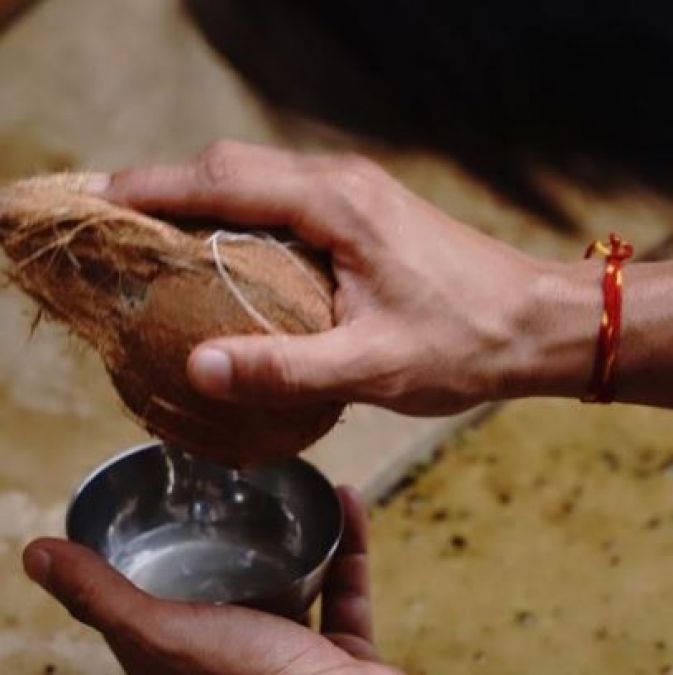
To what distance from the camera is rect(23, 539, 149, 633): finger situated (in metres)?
1.17

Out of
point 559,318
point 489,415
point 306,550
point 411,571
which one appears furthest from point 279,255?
point 489,415

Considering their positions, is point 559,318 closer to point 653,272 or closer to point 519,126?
point 653,272

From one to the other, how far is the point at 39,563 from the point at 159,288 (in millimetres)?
242

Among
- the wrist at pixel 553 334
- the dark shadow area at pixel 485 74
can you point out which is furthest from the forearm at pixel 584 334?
the dark shadow area at pixel 485 74

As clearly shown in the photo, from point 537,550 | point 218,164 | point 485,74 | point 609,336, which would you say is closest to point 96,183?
point 218,164

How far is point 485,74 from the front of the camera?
2.44 meters

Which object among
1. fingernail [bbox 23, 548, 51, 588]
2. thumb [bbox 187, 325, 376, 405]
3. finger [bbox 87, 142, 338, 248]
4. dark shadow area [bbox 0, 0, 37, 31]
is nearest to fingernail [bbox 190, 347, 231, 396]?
thumb [bbox 187, 325, 376, 405]

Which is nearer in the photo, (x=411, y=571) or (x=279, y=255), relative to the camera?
(x=279, y=255)

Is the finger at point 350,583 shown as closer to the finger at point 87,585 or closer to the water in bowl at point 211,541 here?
the water in bowl at point 211,541

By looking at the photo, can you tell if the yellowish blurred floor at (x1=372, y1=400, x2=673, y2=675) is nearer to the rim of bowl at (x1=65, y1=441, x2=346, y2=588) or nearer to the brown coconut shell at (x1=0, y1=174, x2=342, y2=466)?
the rim of bowl at (x1=65, y1=441, x2=346, y2=588)

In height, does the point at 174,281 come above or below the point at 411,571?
above

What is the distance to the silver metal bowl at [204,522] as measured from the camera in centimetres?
140

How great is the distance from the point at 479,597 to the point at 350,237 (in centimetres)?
74

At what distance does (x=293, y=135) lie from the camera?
92.9 inches
